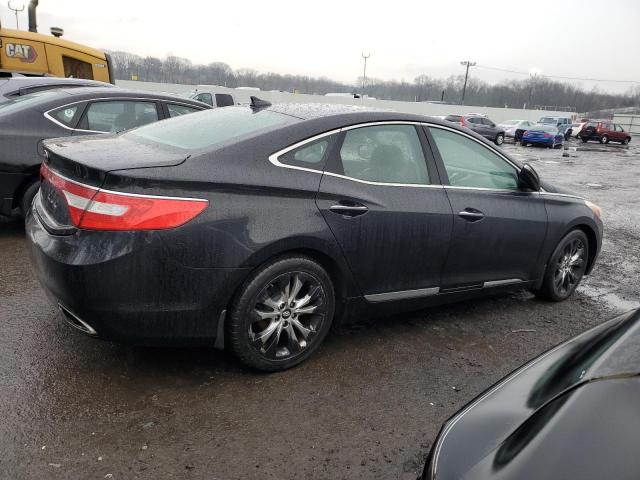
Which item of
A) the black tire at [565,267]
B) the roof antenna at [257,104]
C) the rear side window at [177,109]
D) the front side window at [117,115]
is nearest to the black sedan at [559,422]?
the roof antenna at [257,104]

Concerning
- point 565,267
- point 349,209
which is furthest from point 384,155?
point 565,267

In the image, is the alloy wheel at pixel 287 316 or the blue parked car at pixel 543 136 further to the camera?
the blue parked car at pixel 543 136

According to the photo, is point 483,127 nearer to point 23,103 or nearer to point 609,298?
point 609,298

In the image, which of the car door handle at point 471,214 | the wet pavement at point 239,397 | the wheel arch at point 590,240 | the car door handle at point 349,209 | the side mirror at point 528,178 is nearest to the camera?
the wet pavement at point 239,397

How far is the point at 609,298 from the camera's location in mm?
5156

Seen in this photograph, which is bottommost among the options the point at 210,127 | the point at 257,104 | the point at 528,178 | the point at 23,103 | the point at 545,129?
the point at 545,129

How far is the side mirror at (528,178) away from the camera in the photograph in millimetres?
4293

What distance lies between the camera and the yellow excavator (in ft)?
37.1

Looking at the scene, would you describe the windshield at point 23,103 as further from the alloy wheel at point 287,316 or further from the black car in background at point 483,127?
the black car in background at point 483,127

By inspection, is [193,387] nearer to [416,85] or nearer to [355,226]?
[355,226]

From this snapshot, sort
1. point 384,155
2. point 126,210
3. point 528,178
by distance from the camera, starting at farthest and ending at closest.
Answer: point 528,178
point 384,155
point 126,210

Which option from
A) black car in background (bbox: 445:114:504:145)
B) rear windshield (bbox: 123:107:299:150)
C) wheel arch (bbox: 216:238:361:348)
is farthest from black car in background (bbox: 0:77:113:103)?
black car in background (bbox: 445:114:504:145)

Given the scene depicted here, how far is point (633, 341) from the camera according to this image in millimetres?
1702

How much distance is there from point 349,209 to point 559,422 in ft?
6.62
